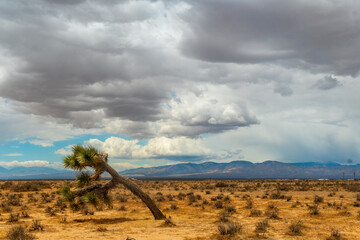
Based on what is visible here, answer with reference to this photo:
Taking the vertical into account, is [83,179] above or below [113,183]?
above

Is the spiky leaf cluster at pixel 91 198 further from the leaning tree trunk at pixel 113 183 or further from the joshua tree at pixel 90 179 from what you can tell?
the leaning tree trunk at pixel 113 183

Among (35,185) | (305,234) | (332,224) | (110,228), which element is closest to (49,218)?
(110,228)

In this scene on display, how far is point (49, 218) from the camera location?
19.5 metres

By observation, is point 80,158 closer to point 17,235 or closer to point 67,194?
point 67,194

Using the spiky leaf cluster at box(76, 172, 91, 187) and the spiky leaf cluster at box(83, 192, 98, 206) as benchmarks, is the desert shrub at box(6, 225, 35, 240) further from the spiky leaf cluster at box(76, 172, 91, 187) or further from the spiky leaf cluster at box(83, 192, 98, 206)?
the spiky leaf cluster at box(76, 172, 91, 187)

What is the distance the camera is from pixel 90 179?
1745cm

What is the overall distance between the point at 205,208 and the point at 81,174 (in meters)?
10.5

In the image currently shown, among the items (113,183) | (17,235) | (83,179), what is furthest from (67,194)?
A: (17,235)

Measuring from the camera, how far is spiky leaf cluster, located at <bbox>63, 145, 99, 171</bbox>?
1648cm

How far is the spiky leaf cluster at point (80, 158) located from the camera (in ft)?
54.1

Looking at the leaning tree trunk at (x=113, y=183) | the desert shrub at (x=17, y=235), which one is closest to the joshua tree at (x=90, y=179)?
the leaning tree trunk at (x=113, y=183)

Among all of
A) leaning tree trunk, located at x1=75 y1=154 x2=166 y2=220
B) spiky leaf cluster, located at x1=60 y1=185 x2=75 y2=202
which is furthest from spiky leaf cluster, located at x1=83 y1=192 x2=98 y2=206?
spiky leaf cluster, located at x1=60 y1=185 x2=75 y2=202

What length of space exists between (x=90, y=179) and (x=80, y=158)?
177 centimetres

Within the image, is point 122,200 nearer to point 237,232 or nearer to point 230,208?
point 230,208
